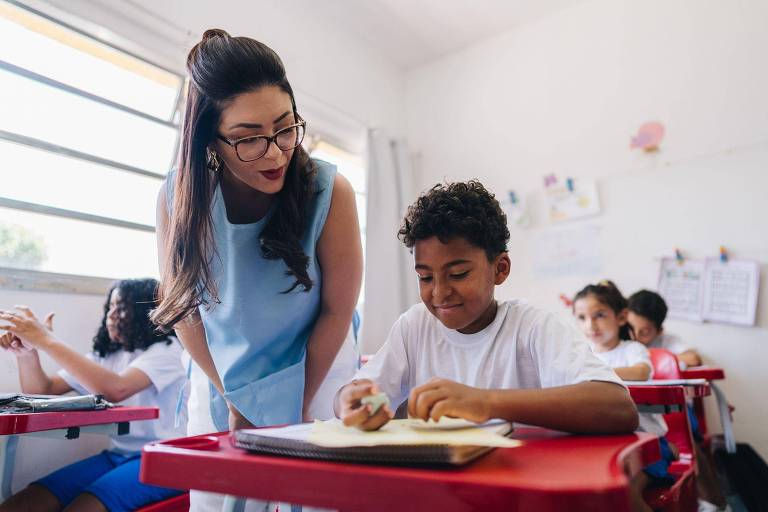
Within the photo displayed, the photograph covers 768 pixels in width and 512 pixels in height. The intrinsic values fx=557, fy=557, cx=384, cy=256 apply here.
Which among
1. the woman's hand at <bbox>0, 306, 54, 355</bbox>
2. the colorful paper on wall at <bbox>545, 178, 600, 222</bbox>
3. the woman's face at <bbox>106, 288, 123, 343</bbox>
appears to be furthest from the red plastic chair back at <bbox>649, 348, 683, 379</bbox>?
the woman's hand at <bbox>0, 306, 54, 355</bbox>

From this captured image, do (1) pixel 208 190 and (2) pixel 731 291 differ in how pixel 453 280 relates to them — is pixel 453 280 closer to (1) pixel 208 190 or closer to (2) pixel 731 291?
(1) pixel 208 190

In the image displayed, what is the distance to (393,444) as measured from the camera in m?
0.47

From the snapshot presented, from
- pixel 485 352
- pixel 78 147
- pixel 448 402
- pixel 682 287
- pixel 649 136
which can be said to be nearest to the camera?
pixel 448 402

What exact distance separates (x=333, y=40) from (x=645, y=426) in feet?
9.68

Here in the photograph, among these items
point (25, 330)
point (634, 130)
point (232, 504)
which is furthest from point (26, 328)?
point (634, 130)

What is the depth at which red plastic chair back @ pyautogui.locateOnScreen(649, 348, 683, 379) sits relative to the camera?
2.05m

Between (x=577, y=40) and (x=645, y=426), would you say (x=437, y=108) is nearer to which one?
(x=577, y=40)

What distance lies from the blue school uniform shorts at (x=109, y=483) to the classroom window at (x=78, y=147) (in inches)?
30.1

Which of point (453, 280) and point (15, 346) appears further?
point (15, 346)

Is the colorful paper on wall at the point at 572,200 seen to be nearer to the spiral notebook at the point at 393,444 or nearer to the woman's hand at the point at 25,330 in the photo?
the woman's hand at the point at 25,330

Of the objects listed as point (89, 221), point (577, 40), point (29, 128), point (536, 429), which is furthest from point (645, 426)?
point (577, 40)

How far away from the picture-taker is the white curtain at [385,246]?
11.2ft

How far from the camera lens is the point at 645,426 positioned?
1.64 metres

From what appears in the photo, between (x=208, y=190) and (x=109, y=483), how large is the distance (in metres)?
1.02
